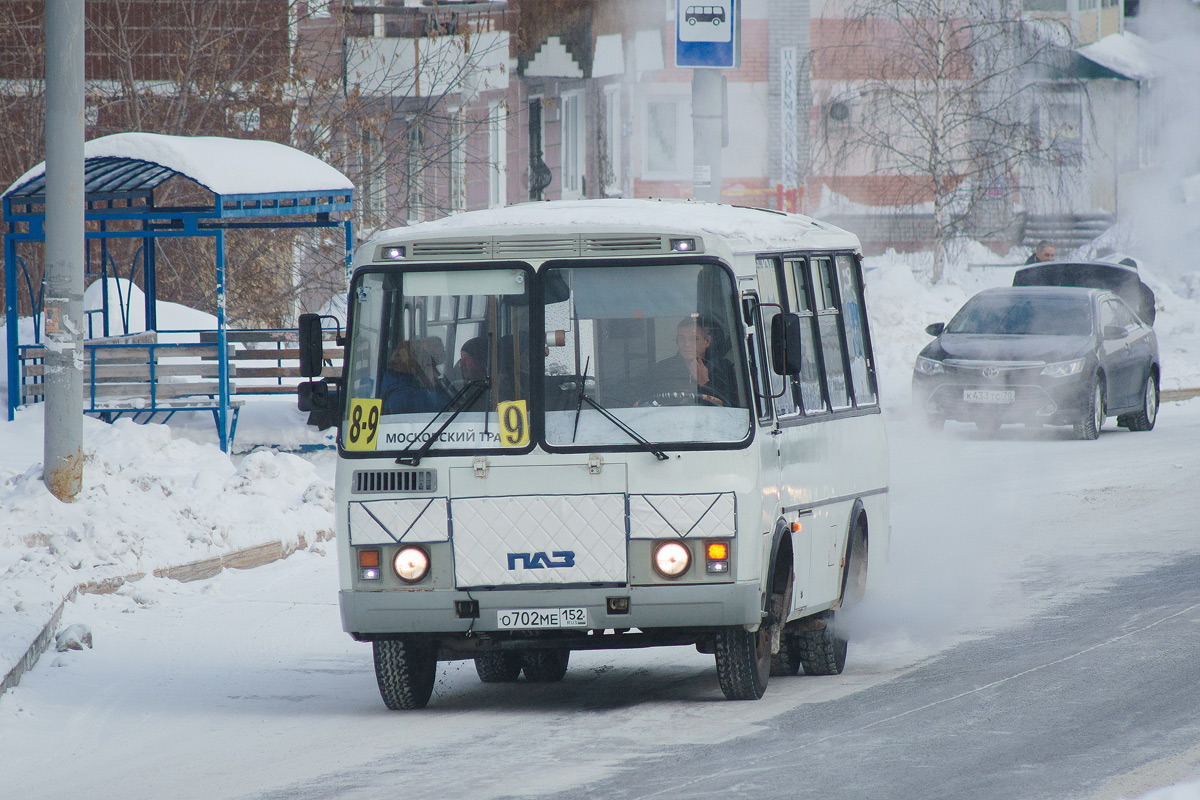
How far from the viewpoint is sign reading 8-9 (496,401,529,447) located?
8.24 m

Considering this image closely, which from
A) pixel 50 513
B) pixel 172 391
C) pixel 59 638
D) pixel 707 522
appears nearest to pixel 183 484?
pixel 50 513

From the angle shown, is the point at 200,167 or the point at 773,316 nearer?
the point at 773,316

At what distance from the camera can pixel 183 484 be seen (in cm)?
1338

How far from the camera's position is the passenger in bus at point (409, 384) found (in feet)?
27.5

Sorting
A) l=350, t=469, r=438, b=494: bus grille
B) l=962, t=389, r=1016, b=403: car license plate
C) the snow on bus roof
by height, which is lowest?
l=962, t=389, r=1016, b=403: car license plate

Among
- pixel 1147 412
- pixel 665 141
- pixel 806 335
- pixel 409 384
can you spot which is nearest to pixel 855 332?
pixel 806 335

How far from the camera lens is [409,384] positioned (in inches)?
332

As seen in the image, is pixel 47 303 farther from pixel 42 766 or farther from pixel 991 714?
pixel 991 714

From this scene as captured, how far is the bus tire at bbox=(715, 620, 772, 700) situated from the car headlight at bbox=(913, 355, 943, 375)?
42.3ft

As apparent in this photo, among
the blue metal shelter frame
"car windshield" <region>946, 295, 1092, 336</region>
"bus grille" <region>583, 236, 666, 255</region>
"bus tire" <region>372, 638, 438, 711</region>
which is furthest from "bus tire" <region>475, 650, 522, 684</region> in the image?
"car windshield" <region>946, 295, 1092, 336</region>

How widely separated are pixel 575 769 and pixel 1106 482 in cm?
1125

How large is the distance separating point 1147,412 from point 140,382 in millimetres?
11443

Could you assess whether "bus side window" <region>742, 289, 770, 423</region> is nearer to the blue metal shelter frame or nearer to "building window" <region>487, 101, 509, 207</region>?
A: the blue metal shelter frame

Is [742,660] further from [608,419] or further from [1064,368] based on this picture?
[1064,368]
